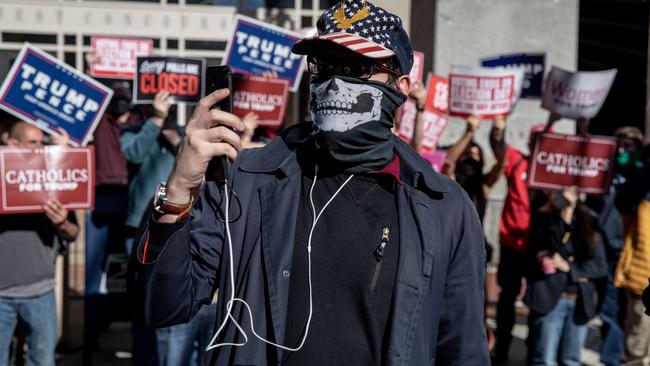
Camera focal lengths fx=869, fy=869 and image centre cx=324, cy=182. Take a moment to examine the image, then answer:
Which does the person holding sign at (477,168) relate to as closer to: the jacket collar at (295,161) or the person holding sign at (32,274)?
the person holding sign at (32,274)

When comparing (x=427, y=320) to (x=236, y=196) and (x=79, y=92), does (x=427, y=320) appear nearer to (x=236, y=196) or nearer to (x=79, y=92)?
(x=236, y=196)

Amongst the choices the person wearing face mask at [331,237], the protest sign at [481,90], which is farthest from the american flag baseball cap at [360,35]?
the protest sign at [481,90]

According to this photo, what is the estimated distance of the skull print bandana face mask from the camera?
2.37m

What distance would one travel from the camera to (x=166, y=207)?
6.92ft

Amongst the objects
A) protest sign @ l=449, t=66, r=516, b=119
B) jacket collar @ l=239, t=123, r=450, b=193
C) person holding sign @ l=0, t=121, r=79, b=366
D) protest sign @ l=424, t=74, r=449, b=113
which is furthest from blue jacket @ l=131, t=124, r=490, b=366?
protest sign @ l=424, t=74, r=449, b=113

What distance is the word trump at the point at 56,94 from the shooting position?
5.82m

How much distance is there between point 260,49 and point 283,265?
4.90 meters

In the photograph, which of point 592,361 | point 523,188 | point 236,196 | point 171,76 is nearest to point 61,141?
point 171,76

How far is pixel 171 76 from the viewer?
6.12m

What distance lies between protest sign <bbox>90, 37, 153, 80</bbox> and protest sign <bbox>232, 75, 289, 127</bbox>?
6.12ft

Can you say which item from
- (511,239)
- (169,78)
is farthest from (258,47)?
(511,239)

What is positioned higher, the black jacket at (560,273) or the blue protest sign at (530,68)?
the blue protest sign at (530,68)

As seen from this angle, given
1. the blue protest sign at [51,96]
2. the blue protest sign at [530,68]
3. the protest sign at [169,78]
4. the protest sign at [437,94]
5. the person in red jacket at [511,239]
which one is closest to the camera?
the blue protest sign at [51,96]

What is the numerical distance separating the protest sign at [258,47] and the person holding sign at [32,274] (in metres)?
2.11
